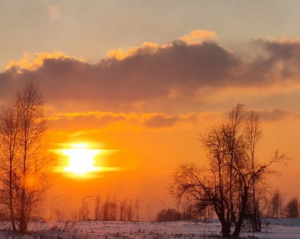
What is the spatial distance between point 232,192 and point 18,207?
2112 centimetres

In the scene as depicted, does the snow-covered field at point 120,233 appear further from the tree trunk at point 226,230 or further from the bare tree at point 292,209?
the bare tree at point 292,209

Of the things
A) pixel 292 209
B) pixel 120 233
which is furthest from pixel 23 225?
pixel 292 209


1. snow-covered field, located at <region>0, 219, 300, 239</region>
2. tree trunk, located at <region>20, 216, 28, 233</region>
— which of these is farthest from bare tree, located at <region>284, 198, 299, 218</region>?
tree trunk, located at <region>20, 216, 28, 233</region>

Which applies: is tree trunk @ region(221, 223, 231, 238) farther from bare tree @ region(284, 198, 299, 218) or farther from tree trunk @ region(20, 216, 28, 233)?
bare tree @ region(284, 198, 299, 218)

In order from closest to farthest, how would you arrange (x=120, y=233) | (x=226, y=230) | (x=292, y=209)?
(x=226, y=230)
(x=120, y=233)
(x=292, y=209)

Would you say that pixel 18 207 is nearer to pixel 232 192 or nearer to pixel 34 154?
pixel 34 154

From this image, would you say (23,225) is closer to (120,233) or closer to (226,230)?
(120,233)

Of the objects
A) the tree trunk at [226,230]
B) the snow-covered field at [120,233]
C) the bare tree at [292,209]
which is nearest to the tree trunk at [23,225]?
the snow-covered field at [120,233]

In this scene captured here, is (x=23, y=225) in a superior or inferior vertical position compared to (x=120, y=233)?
superior

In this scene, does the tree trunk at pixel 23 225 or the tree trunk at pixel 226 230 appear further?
the tree trunk at pixel 226 230

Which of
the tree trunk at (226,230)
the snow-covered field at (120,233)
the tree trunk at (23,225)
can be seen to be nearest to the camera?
the snow-covered field at (120,233)

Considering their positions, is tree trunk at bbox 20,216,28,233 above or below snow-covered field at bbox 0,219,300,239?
above

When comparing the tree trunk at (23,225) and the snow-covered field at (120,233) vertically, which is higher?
the tree trunk at (23,225)

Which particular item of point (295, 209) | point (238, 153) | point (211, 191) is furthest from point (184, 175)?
point (295, 209)
